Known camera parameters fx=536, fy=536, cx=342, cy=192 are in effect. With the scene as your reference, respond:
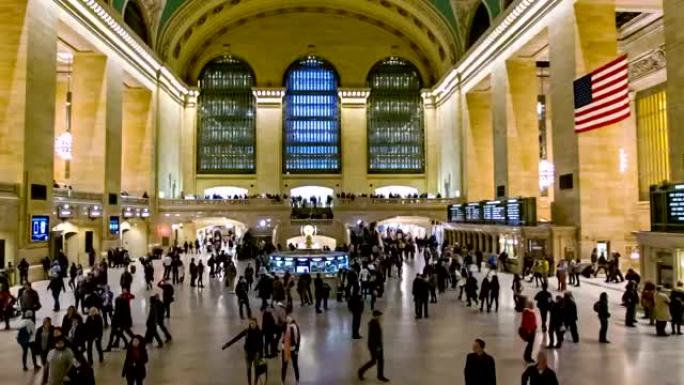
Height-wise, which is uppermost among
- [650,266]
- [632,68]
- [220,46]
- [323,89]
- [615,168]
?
[220,46]

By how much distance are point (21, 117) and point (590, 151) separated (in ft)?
60.0

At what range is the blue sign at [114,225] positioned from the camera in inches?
916

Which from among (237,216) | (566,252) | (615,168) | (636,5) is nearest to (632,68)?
(636,5)

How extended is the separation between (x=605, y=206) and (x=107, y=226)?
1949 centimetres

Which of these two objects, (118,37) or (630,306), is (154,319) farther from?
(118,37)

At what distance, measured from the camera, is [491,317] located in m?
10.9

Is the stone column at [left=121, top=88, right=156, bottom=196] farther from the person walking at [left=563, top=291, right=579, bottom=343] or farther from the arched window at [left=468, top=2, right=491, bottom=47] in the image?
the person walking at [left=563, top=291, right=579, bottom=343]

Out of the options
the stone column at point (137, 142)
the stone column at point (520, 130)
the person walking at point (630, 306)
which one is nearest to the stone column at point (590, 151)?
the stone column at point (520, 130)

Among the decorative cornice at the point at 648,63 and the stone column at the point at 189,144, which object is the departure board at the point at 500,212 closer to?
the decorative cornice at the point at 648,63

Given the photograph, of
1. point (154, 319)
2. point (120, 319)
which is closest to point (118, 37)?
point (120, 319)

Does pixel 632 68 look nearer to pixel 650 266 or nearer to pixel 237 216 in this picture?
pixel 650 266

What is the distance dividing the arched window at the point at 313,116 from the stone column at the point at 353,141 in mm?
698

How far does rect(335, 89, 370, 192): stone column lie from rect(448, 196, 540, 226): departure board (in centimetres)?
1203

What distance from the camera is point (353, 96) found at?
38.8 m
